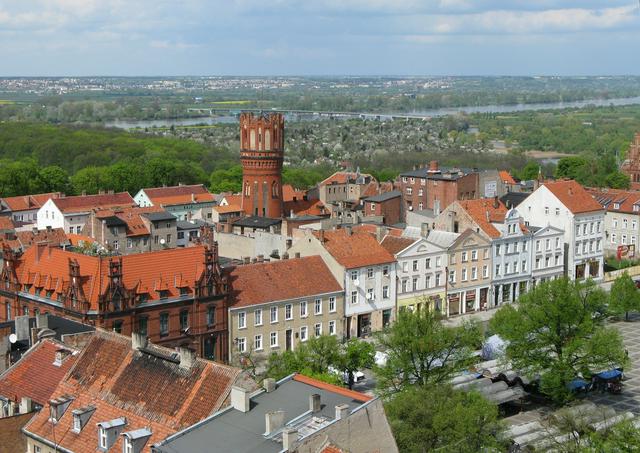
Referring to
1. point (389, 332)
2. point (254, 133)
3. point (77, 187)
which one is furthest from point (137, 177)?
point (389, 332)

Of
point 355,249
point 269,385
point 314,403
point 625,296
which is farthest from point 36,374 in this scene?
point 625,296

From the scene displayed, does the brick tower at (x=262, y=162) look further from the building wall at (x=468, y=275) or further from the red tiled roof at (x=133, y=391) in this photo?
the red tiled roof at (x=133, y=391)

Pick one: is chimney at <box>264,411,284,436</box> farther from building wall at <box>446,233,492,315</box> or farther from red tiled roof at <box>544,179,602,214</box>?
red tiled roof at <box>544,179,602,214</box>

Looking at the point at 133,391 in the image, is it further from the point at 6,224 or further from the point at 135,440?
the point at 6,224

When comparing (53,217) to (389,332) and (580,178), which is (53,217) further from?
(580,178)

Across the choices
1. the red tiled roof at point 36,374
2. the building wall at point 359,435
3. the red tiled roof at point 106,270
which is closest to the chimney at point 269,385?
the building wall at point 359,435
